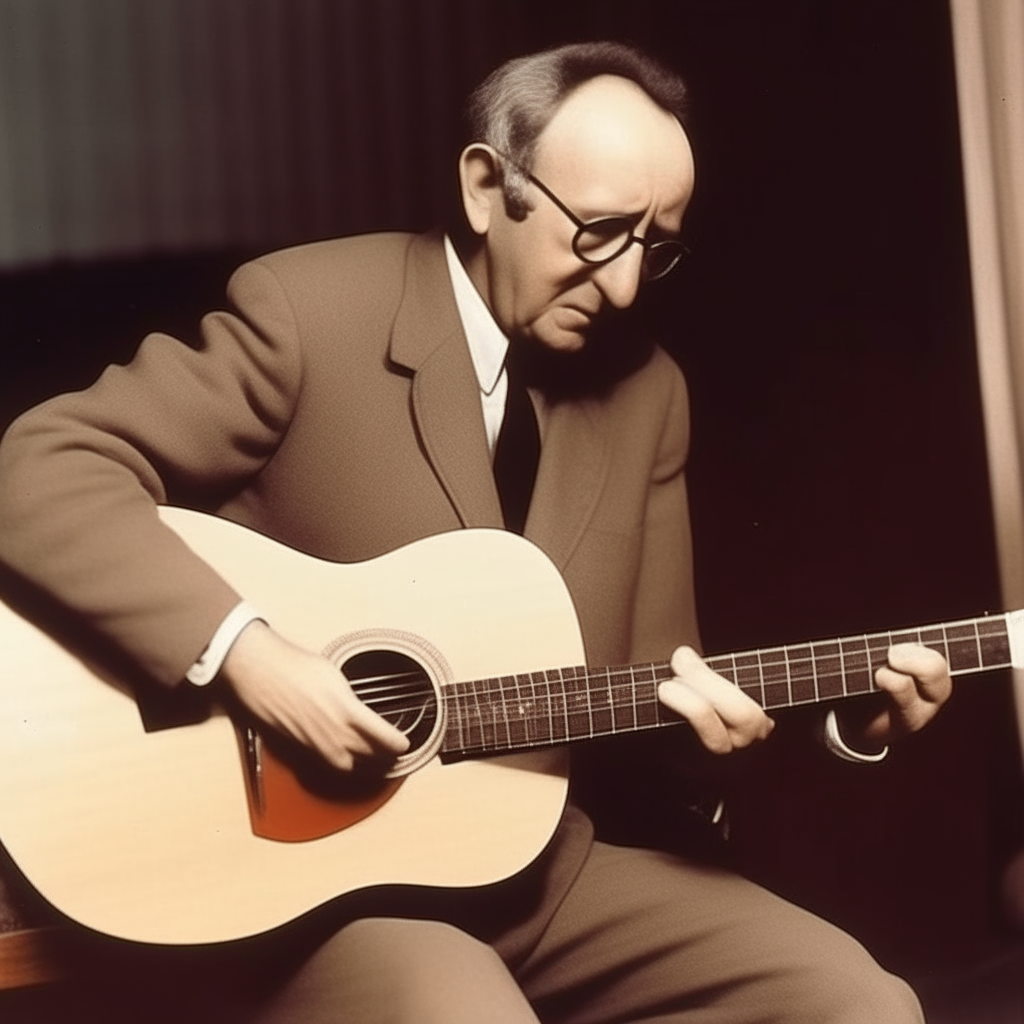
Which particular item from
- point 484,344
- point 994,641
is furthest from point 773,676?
point 484,344

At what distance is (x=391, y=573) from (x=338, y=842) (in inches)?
9.7

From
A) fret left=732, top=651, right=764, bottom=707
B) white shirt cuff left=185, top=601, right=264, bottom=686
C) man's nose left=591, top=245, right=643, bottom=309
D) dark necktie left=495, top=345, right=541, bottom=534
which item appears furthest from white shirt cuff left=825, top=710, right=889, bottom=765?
white shirt cuff left=185, top=601, right=264, bottom=686

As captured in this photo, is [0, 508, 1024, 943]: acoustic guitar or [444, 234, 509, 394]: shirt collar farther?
[444, 234, 509, 394]: shirt collar

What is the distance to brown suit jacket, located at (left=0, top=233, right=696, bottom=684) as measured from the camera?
47.0 inches

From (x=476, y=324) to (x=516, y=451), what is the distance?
0.44 ft

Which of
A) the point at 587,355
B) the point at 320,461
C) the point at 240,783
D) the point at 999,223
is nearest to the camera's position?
the point at 240,783

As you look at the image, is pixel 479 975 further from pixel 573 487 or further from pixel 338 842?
pixel 573 487

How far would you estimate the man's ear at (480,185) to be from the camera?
133 cm

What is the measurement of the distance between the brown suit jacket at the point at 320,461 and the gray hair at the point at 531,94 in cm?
12

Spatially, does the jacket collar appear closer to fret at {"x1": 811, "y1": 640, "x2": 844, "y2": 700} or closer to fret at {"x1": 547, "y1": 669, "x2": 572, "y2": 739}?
fret at {"x1": 547, "y1": 669, "x2": 572, "y2": 739}

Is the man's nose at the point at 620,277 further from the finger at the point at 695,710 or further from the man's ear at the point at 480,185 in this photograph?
the finger at the point at 695,710

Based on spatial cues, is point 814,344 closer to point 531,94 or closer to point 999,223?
point 999,223

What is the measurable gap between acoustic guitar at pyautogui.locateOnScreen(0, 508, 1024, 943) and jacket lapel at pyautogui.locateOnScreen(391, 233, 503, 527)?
2.0 inches

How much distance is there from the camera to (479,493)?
1.30 metres
